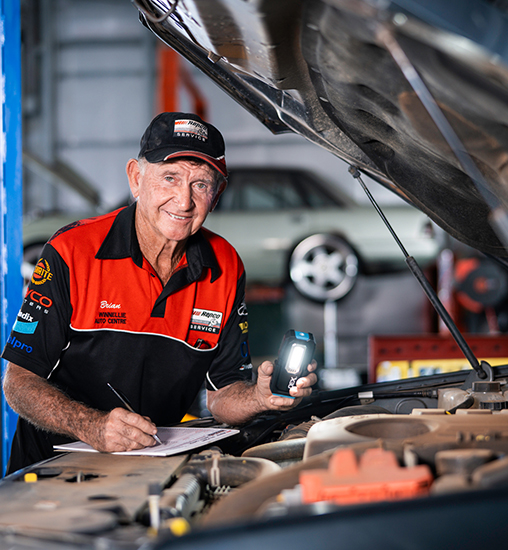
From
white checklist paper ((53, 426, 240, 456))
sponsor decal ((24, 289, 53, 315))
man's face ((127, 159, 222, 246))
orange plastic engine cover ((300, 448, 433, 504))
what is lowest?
white checklist paper ((53, 426, 240, 456))

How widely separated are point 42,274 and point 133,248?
0.23 metres

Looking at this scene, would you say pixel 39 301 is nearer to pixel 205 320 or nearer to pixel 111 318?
pixel 111 318

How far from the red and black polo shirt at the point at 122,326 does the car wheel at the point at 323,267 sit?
312cm

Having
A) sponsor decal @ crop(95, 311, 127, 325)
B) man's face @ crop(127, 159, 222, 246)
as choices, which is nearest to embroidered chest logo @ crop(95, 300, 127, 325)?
sponsor decal @ crop(95, 311, 127, 325)

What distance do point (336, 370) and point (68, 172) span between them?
170 inches

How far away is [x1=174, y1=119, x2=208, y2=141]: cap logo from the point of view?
53.3 inches

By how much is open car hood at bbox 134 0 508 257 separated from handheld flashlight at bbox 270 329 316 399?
0.43 m

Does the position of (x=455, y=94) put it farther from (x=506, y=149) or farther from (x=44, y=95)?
(x=44, y=95)

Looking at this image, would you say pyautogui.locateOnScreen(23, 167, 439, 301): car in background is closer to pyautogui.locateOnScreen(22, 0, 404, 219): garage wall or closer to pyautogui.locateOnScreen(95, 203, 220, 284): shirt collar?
pyautogui.locateOnScreen(95, 203, 220, 284): shirt collar

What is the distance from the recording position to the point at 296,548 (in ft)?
1.64

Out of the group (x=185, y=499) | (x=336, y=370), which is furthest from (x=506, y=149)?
(x=336, y=370)

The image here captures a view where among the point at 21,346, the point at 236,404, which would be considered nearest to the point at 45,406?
the point at 21,346


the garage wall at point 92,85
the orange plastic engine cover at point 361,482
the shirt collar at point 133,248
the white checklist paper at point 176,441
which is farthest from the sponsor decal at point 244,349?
the garage wall at point 92,85

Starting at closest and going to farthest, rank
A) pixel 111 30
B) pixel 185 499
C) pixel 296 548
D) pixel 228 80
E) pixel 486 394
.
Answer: pixel 296 548
pixel 185 499
pixel 486 394
pixel 228 80
pixel 111 30
